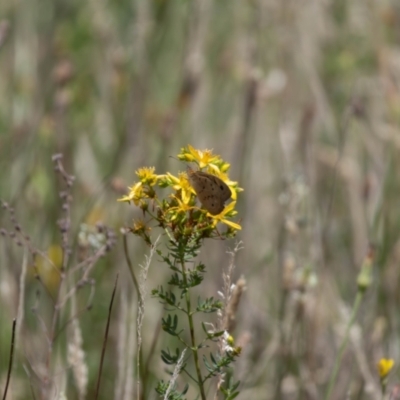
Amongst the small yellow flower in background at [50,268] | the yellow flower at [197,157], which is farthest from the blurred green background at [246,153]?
the yellow flower at [197,157]

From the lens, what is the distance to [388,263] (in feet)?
9.49

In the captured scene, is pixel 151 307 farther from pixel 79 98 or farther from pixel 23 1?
pixel 23 1

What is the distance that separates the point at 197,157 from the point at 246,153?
1.81 metres

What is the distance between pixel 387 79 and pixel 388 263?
808 mm

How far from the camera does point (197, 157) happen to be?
132cm

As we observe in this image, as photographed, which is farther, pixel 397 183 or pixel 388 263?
pixel 397 183

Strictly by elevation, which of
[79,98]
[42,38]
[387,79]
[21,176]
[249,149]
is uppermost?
[42,38]

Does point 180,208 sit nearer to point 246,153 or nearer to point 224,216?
point 224,216

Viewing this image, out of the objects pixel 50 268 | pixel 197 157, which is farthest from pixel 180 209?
pixel 50 268

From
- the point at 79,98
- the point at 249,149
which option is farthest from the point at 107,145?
the point at 249,149

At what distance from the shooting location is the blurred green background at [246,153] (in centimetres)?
241

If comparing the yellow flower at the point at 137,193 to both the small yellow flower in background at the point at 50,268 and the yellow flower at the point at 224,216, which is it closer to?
the yellow flower at the point at 224,216

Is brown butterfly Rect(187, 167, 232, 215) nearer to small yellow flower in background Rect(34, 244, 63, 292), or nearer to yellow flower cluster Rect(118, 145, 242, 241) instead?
yellow flower cluster Rect(118, 145, 242, 241)

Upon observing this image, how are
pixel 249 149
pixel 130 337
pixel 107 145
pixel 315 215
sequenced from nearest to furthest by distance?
pixel 130 337, pixel 315 215, pixel 249 149, pixel 107 145
